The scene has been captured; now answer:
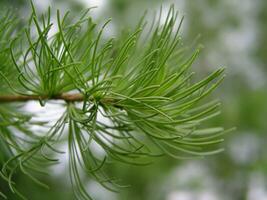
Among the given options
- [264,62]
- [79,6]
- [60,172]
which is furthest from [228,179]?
[79,6]

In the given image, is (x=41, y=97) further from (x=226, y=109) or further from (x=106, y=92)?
(x=226, y=109)

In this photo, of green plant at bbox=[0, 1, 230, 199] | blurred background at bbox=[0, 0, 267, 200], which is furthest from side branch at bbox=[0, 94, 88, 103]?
blurred background at bbox=[0, 0, 267, 200]

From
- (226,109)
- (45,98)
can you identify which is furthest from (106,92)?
(226,109)

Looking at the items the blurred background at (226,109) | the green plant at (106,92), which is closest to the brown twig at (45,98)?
the green plant at (106,92)

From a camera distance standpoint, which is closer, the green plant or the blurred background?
the green plant

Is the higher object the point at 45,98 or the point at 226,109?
the point at 226,109

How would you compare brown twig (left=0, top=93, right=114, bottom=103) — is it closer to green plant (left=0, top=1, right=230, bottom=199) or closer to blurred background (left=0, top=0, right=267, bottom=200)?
green plant (left=0, top=1, right=230, bottom=199)

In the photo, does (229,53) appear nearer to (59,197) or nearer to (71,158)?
(59,197)

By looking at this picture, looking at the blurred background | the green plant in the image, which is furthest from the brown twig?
the blurred background

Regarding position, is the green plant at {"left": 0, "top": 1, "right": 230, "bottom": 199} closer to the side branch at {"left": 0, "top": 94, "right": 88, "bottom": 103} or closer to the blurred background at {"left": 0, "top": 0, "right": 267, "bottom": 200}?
the side branch at {"left": 0, "top": 94, "right": 88, "bottom": 103}
